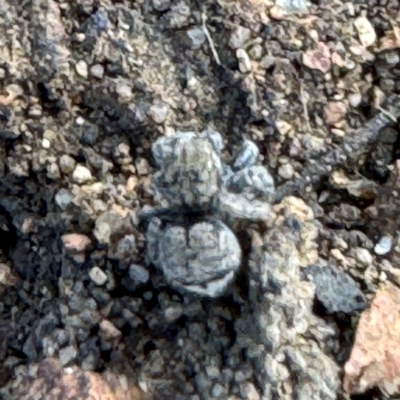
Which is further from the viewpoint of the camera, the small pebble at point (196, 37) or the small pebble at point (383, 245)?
the small pebble at point (196, 37)

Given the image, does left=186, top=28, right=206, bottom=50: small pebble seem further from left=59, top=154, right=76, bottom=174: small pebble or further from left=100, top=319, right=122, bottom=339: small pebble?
left=100, top=319, right=122, bottom=339: small pebble

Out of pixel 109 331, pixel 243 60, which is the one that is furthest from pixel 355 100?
pixel 109 331

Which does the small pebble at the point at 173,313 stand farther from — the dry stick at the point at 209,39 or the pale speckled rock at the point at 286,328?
the dry stick at the point at 209,39

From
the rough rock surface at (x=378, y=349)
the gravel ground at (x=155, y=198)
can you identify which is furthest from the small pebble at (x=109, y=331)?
the rough rock surface at (x=378, y=349)

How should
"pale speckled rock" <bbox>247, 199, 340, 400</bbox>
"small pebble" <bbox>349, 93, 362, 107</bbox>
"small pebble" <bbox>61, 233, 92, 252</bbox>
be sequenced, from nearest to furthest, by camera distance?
"pale speckled rock" <bbox>247, 199, 340, 400</bbox> < "small pebble" <bbox>61, 233, 92, 252</bbox> < "small pebble" <bbox>349, 93, 362, 107</bbox>

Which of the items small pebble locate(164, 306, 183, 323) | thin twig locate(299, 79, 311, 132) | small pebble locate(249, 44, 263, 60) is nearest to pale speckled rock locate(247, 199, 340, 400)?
small pebble locate(164, 306, 183, 323)
